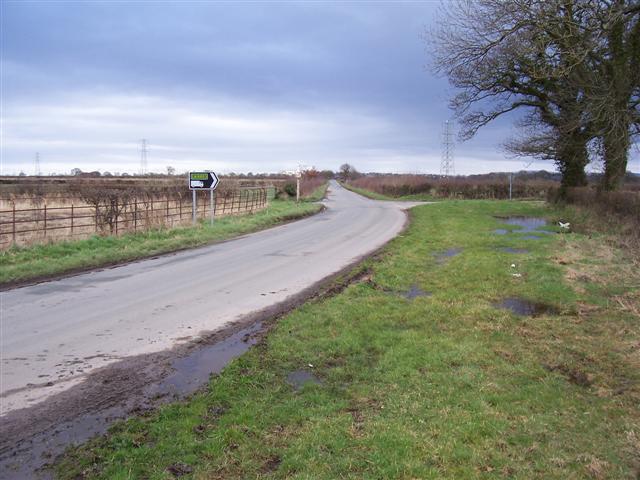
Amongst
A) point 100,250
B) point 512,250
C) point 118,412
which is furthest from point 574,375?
point 100,250

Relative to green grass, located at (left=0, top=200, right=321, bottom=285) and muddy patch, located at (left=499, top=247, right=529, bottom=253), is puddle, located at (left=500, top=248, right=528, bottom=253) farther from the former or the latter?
green grass, located at (left=0, top=200, right=321, bottom=285)

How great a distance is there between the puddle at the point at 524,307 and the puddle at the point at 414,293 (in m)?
1.35

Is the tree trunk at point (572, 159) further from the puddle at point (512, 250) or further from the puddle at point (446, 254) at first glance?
the puddle at point (446, 254)

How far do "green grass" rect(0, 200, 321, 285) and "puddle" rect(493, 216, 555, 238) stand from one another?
35.1 feet

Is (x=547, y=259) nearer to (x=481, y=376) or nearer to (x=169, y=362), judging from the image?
(x=481, y=376)

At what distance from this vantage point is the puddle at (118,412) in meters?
4.01

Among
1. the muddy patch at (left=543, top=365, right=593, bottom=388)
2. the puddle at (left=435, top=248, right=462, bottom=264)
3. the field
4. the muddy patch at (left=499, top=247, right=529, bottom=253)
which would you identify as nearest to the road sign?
the field

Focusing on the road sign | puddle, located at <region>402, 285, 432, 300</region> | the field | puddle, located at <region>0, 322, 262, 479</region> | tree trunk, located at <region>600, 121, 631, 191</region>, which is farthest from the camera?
the road sign

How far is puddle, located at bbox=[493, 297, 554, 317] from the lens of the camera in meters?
8.27

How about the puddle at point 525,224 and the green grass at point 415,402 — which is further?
the puddle at point 525,224

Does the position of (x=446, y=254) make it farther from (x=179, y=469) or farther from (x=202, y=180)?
(x=202, y=180)

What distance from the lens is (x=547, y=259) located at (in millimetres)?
12891

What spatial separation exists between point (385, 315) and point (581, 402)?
A: 3515 millimetres

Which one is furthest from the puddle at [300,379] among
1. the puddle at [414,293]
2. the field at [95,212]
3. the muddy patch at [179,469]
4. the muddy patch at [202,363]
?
the field at [95,212]
